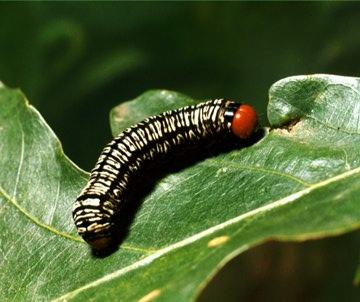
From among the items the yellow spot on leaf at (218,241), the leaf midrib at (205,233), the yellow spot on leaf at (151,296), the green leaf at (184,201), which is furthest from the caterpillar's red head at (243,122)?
the yellow spot on leaf at (151,296)

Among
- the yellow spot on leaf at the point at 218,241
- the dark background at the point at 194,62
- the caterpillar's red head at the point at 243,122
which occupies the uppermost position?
the caterpillar's red head at the point at 243,122

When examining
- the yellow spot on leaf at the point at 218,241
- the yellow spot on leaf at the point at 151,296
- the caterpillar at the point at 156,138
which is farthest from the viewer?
the caterpillar at the point at 156,138

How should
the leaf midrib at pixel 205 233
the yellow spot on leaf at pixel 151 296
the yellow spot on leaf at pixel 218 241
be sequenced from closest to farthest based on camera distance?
1. the yellow spot on leaf at pixel 151 296
2. the yellow spot on leaf at pixel 218 241
3. the leaf midrib at pixel 205 233

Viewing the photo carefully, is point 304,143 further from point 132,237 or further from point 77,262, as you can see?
point 77,262

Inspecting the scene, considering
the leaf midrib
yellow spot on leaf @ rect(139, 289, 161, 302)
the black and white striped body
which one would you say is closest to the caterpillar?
the black and white striped body

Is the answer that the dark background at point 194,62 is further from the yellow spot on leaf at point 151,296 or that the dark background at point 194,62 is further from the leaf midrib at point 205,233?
the yellow spot on leaf at point 151,296
